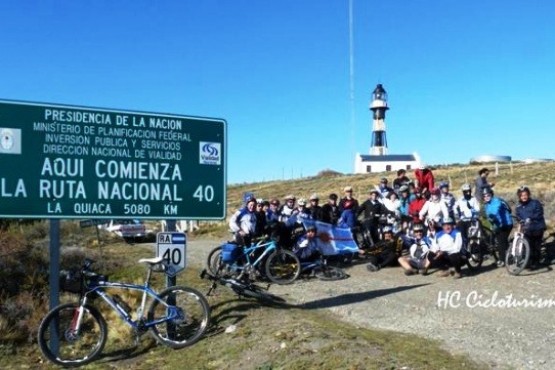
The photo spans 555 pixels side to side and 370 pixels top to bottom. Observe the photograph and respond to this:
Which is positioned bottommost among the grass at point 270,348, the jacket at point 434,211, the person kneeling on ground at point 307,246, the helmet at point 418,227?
the grass at point 270,348

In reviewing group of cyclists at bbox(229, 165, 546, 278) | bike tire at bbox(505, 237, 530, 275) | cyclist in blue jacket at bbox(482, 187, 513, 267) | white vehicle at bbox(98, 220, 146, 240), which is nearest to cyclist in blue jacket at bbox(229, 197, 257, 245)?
group of cyclists at bbox(229, 165, 546, 278)

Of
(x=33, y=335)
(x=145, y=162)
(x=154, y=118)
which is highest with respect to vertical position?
(x=154, y=118)

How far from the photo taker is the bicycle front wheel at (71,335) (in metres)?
7.54

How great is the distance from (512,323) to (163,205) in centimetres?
489

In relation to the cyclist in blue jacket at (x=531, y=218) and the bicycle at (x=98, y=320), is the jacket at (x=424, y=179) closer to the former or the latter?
the cyclist in blue jacket at (x=531, y=218)

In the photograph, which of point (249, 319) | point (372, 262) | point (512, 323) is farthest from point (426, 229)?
point (249, 319)

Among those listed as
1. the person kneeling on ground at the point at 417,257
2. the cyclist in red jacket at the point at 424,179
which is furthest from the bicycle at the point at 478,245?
the cyclist in red jacket at the point at 424,179

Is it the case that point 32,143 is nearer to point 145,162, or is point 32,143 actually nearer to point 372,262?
point 145,162

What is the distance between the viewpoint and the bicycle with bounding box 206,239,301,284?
40.4 ft

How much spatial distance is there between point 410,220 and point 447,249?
2247 mm

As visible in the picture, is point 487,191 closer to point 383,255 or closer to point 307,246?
point 383,255

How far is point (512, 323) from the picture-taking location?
8.65 m

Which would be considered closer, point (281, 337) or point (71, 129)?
point (281, 337)

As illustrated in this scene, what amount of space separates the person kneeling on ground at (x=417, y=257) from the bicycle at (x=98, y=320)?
5903 mm
